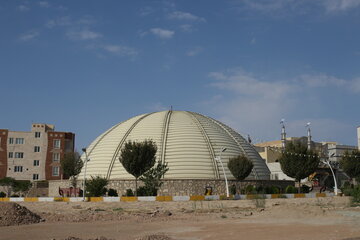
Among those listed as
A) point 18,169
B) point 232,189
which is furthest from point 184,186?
point 18,169

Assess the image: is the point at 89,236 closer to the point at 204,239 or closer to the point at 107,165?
the point at 204,239

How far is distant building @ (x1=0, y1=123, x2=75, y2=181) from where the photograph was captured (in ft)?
238

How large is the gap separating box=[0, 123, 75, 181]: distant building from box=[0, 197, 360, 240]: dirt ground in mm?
40574

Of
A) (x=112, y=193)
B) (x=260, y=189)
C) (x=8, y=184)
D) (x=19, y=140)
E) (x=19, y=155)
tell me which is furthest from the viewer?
(x=19, y=140)

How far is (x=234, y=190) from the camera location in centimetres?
4788

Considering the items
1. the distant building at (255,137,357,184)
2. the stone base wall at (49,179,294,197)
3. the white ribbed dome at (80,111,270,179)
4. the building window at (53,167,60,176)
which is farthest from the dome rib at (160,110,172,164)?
the building window at (53,167,60,176)

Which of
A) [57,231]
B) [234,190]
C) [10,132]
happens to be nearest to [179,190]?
[234,190]

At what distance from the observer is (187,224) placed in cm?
2438

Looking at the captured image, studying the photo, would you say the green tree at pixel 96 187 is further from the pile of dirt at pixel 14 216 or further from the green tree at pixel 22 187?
the green tree at pixel 22 187

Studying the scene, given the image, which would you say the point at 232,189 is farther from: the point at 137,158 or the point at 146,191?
the point at 137,158

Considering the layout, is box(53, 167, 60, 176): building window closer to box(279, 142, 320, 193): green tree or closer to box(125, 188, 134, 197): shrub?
box(125, 188, 134, 197): shrub

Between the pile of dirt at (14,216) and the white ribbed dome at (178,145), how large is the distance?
22.7 metres

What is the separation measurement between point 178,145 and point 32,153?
34917 mm

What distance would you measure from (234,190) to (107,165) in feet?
54.4
